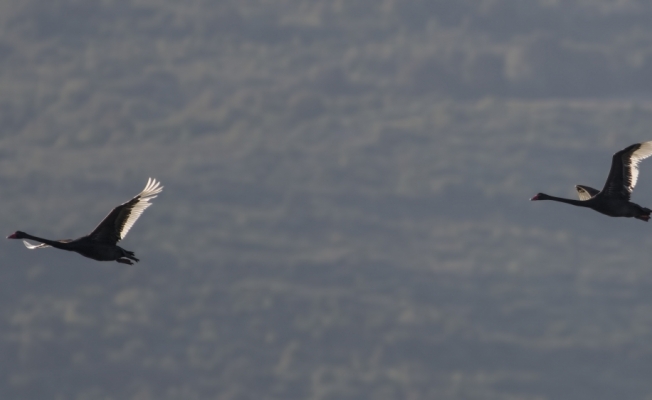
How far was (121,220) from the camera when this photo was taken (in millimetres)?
63594

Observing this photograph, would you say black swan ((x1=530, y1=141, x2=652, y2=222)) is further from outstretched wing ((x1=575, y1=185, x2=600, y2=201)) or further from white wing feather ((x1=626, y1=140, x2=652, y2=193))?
outstretched wing ((x1=575, y1=185, x2=600, y2=201))

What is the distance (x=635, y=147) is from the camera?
66938mm

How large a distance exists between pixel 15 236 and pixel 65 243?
7.33 feet

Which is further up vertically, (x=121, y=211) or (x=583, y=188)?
(x=583, y=188)

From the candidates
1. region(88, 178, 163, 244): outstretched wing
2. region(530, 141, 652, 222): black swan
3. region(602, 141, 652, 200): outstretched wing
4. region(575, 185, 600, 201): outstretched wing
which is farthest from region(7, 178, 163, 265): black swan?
region(575, 185, 600, 201): outstretched wing

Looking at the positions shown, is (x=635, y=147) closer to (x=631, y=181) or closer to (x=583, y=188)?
(x=631, y=181)

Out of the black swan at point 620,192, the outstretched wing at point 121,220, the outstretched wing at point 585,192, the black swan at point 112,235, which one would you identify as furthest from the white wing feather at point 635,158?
the black swan at point 112,235

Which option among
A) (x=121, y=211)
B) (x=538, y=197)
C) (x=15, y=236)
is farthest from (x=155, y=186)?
(x=538, y=197)

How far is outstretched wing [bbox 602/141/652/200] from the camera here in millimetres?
67562

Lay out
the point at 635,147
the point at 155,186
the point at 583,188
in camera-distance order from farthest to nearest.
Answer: the point at 583,188
the point at 635,147
the point at 155,186

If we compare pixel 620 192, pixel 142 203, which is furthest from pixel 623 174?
pixel 142 203

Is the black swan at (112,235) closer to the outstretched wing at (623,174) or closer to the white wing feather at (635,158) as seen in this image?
the outstretched wing at (623,174)

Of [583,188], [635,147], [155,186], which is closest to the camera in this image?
[155,186]

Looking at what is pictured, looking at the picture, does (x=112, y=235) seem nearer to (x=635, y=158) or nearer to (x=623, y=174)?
(x=623, y=174)
